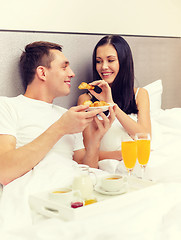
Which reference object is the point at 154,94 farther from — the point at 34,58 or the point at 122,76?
the point at 34,58

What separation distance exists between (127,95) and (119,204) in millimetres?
1359

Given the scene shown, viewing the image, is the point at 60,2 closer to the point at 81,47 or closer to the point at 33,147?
the point at 81,47

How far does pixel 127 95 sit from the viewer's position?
95.0 inches

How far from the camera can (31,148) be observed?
1.51m

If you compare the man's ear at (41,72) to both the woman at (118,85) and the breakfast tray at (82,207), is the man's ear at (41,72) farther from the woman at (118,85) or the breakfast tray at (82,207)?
the breakfast tray at (82,207)

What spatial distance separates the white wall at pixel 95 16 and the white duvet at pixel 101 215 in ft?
3.41

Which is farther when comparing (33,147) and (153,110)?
(153,110)

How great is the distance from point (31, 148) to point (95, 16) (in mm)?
1567

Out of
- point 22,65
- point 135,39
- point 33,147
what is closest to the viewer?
point 33,147

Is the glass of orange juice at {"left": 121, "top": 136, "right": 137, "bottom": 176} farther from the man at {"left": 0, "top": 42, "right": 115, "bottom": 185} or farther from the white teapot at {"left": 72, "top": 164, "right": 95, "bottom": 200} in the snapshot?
the white teapot at {"left": 72, "top": 164, "right": 95, "bottom": 200}

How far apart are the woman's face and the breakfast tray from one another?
1.25 m

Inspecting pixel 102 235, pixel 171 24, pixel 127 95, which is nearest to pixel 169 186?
pixel 102 235

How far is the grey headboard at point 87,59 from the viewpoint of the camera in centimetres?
199

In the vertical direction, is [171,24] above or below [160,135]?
above
